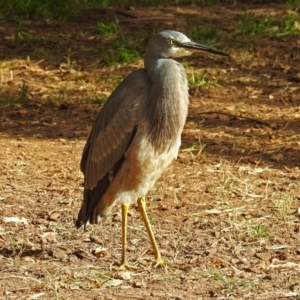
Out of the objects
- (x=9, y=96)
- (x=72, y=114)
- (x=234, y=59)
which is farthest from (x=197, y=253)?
(x=234, y=59)

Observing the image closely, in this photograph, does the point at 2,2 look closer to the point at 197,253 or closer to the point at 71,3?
the point at 71,3

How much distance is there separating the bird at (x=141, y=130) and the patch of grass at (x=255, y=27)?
5.67m

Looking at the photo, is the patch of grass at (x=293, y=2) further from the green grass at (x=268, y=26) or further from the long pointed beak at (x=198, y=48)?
the long pointed beak at (x=198, y=48)

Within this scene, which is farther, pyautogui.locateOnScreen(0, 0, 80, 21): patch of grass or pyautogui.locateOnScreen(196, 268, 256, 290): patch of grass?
pyautogui.locateOnScreen(0, 0, 80, 21): patch of grass

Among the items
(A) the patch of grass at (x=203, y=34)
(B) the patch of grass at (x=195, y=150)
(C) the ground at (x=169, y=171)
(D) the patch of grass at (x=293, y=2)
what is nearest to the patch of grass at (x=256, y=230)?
(C) the ground at (x=169, y=171)

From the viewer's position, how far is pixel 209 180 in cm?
806

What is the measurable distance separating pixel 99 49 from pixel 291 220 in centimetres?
503

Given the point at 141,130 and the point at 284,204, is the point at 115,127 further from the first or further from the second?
the point at 284,204

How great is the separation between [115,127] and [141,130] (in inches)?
7.6

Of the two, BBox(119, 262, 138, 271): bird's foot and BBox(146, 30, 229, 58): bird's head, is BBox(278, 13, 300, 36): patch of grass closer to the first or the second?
BBox(146, 30, 229, 58): bird's head

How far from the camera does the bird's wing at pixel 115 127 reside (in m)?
6.43

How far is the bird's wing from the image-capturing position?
6.43 meters

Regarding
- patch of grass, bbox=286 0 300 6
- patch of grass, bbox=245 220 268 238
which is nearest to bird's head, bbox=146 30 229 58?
patch of grass, bbox=245 220 268 238

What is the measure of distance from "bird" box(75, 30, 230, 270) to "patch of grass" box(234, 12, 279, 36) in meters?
5.67
